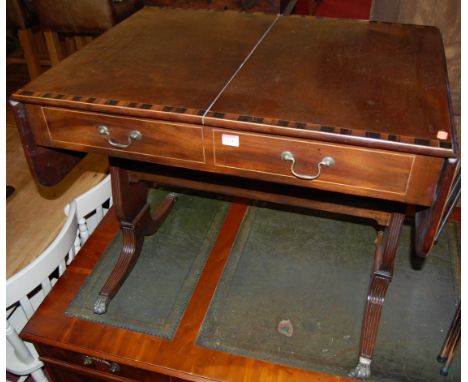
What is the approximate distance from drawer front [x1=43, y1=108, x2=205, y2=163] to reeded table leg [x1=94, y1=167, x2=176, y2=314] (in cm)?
31

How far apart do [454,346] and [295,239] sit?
25.0 inches

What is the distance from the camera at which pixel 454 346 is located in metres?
1.22

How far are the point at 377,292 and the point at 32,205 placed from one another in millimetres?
1348

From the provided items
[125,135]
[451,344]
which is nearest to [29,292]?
[125,135]

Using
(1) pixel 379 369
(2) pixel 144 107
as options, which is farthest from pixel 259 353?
(2) pixel 144 107

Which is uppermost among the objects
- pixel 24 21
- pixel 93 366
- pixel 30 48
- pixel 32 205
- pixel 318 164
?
pixel 318 164

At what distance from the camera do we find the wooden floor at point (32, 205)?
1.66m

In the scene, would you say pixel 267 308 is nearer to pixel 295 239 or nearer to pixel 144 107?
pixel 295 239

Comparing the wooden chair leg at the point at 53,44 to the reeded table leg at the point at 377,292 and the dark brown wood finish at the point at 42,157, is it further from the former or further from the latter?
the reeded table leg at the point at 377,292

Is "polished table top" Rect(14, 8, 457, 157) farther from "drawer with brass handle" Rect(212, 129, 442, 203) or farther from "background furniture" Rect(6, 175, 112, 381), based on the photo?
"background furniture" Rect(6, 175, 112, 381)

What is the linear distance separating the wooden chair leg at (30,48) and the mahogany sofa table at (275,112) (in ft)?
4.39

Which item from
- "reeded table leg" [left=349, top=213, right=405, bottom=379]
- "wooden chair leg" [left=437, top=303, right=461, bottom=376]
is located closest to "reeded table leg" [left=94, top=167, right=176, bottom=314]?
"reeded table leg" [left=349, top=213, right=405, bottom=379]

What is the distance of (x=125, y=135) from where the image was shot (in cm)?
108

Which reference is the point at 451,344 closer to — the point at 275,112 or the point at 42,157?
the point at 275,112
